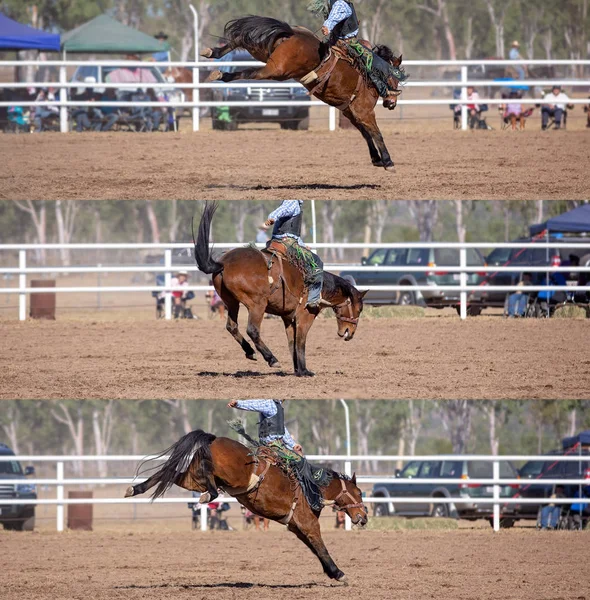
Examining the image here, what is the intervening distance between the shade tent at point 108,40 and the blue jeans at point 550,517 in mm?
12578

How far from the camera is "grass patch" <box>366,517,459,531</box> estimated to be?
44.5ft

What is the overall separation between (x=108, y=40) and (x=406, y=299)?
29.7 feet

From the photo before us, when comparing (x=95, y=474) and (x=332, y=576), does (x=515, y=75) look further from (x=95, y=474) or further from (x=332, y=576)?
(x=95, y=474)

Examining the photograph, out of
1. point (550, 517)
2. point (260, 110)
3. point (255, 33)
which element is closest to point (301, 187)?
point (255, 33)

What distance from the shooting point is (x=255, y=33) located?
29.8ft

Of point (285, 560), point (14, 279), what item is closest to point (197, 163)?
point (285, 560)

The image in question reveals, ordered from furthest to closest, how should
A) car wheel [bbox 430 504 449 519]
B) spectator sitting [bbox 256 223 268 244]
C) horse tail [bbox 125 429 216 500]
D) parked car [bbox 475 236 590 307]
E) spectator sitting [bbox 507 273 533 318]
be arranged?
parked car [bbox 475 236 590 307] < spectator sitting [bbox 507 273 533 318] < car wheel [bbox 430 504 449 519] < spectator sitting [bbox 256 223 268 244] < horse tail [bbox 125 429 216 500]

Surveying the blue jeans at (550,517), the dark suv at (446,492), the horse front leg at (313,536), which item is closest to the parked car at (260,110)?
the dark suv at (446,492)

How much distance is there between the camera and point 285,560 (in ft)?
34.4

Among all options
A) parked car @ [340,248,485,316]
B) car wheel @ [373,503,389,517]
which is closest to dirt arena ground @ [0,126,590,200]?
parked car @ [340,248,485,316]

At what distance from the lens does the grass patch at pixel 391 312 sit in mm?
14695

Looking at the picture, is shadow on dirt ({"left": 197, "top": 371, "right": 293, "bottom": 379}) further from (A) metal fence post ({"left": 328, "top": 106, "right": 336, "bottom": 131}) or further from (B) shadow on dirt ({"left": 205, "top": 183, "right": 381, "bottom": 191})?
(A) metal fence post ({"left": 328, "top": 106, "right": 336, "bottom": 131})

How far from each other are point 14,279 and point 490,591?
38673 millimetres

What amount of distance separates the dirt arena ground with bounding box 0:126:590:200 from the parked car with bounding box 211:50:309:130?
1.48m
